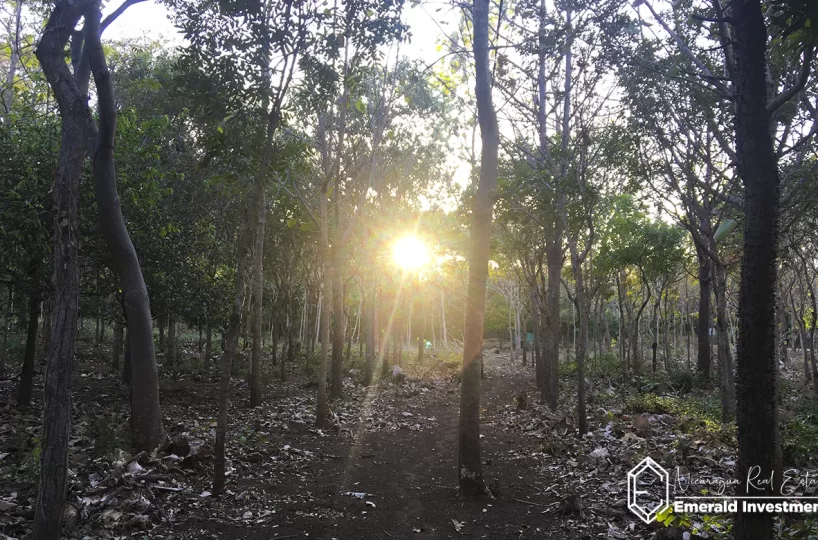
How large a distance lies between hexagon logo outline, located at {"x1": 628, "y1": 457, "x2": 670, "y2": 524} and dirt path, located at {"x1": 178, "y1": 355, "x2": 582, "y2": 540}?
88 centimetres

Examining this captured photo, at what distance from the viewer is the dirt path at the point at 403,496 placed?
234 inches

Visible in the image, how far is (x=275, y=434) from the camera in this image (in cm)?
1072

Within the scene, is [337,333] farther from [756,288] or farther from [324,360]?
[756,288]

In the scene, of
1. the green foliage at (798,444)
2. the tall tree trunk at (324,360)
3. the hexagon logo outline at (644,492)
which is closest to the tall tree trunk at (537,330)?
the tall tree trunk at (324,360)

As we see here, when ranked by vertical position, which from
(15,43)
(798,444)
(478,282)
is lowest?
(798,444)

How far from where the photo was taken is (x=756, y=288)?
3633mm

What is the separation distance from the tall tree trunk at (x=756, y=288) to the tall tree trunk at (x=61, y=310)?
549cm

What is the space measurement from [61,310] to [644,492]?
6928 mm

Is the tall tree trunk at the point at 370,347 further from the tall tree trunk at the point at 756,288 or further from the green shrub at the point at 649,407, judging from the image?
the tall tree trunk at the point at 756,288

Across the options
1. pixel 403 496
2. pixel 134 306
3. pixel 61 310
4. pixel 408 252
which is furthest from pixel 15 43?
pixel 408 252

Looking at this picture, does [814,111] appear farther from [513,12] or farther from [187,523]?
[187,523]

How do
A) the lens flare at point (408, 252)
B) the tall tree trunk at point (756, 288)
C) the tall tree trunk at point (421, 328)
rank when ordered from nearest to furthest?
the tall tree trunk at point (756, 288)
the lens flare at point (408, 252)
the tall tree trunk at point (421, 328)

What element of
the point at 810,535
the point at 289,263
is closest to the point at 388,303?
the point at 289,263

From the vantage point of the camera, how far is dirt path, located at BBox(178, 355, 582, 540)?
595 cm
